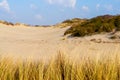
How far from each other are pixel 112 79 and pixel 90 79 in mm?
256

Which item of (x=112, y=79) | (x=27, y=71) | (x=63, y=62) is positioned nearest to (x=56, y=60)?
(x=63, y=62)

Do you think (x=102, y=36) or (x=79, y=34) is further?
(x=79, y=34)

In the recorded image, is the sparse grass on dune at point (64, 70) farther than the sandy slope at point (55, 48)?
No

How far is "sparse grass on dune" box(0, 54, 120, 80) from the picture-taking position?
Answer: 437 centimetres

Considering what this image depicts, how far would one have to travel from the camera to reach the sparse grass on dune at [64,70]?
4.37 metres

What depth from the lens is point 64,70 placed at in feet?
15.0

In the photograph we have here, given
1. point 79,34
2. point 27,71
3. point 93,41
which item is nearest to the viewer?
point 27,71

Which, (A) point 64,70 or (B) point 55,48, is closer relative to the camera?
(A) point 64,70

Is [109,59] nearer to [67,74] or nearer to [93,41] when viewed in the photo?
[67,74]

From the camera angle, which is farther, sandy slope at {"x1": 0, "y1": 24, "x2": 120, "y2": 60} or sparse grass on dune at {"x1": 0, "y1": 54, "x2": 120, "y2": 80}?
sandy slope at {"x1": 0, "y1": 24, "x2": 120, "y2": 60}

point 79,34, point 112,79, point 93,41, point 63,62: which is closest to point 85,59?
point 63,62

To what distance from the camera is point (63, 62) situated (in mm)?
4824

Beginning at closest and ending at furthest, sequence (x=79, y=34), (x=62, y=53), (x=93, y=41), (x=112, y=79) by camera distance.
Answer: (x=112, y=79)
(x=62, y=53)
(x=93, y=41)
(x=79, y=34)

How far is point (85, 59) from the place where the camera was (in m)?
4.80
